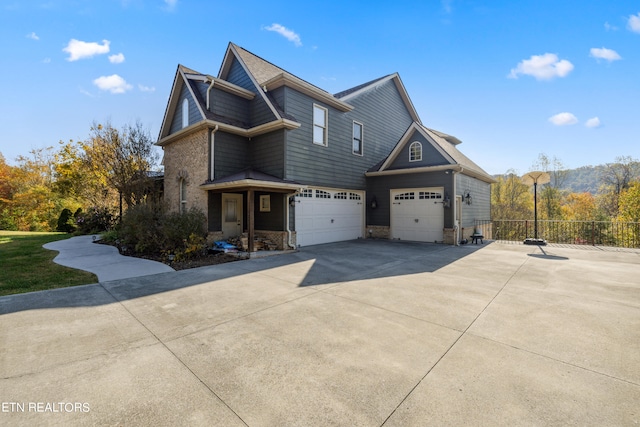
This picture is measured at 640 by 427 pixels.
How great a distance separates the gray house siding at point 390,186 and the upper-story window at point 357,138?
1.65m

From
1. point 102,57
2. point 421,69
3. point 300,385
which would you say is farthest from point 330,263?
point 102,57

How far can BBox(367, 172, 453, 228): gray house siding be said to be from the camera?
39.9 feet

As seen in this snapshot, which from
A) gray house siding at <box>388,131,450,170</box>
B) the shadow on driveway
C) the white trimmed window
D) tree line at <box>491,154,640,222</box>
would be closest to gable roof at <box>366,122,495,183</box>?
gray house siding at <box>388,131,450,170</box>

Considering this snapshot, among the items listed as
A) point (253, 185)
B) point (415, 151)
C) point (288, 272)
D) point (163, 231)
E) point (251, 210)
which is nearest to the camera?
point (288, 272)

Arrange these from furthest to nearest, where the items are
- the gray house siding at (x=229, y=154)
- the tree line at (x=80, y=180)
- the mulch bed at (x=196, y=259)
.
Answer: the tree line at (x=80, y=180), the gray house siding at (x=229, y=154), the mulch bed at (x=196, y=259)

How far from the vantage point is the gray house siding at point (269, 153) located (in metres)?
10.8

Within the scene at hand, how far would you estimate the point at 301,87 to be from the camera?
441 inches

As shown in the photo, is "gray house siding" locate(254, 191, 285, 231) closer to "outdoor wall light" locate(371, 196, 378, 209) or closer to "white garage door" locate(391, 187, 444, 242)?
"outdoor wall light" locate(371, 196, 378, 209)

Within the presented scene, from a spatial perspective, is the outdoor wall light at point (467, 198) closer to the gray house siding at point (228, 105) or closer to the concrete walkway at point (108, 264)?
the gray house siding at point (228, 105)

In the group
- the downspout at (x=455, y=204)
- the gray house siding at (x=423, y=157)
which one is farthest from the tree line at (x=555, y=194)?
the gray house siding at (x=423, y=157)

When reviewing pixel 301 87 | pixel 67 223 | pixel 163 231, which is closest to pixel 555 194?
pixel 301 87

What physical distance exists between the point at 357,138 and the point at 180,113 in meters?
8.85

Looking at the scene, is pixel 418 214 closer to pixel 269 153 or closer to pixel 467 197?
pixel 467 197

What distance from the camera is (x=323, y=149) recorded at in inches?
487
